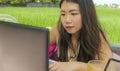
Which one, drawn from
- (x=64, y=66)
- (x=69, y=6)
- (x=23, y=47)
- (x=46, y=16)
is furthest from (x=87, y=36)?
(x=46, y=16)

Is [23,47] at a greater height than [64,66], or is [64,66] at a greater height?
[23,47]

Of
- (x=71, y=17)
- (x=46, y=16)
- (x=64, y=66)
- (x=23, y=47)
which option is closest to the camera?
(x=23, y=47)

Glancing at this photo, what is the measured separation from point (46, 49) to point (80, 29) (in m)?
0.65

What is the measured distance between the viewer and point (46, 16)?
2520 mm

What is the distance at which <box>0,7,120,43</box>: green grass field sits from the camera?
2.36 meters

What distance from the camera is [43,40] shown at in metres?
0.62

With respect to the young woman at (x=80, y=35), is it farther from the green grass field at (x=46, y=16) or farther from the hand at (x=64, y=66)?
the green grass field at (x=46, y=16)

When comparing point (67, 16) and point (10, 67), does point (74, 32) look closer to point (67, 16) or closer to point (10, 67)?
point (67, 16)

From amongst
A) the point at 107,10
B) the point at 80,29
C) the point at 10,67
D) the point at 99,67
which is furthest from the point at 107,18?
the point at 10,67

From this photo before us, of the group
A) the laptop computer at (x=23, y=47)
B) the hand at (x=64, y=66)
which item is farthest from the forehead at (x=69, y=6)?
the laptop computer at (x=23, y=47)

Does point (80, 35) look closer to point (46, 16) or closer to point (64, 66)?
point (64, 66)

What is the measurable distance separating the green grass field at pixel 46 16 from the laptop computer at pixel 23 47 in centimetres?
164

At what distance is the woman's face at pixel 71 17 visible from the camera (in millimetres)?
1196

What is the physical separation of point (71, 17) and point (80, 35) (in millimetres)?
116
